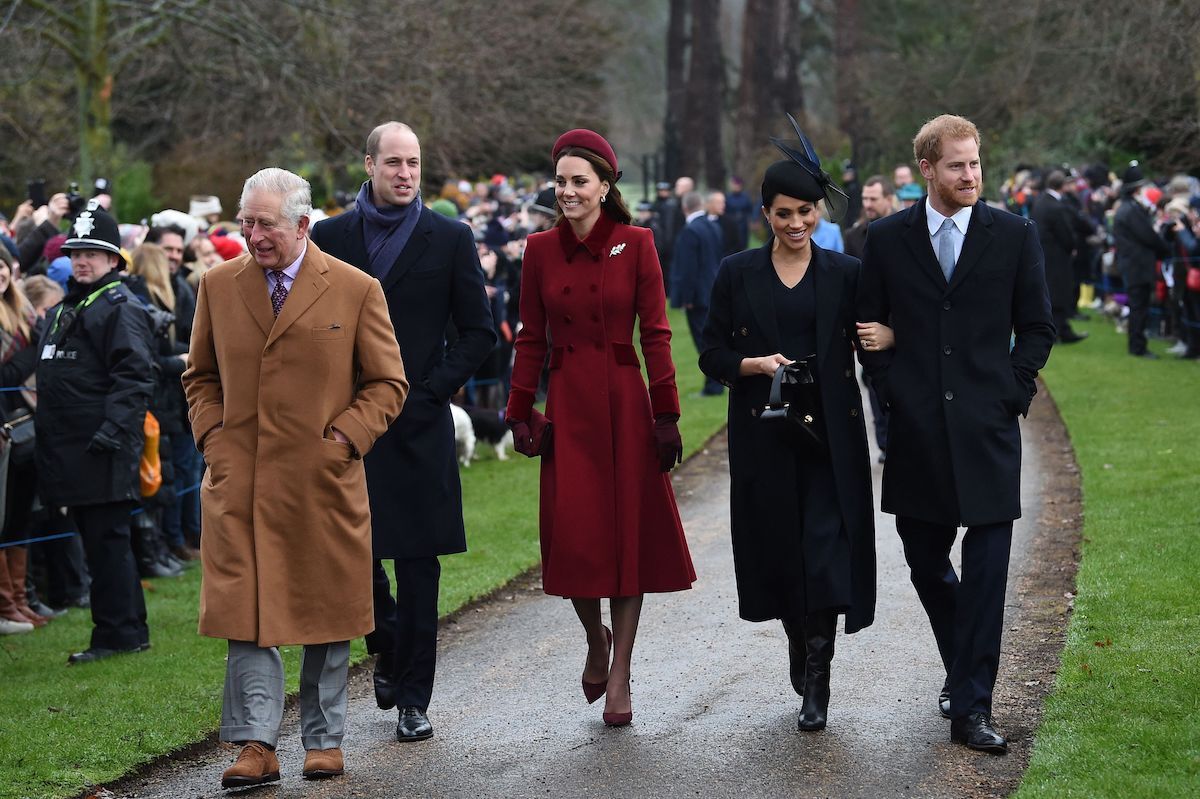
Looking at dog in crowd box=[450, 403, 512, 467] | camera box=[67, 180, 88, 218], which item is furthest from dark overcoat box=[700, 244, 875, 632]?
dog in crowd box=[450, 403, 512, 467]

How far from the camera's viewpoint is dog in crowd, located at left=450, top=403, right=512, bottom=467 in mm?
14703

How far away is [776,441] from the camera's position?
259 inches

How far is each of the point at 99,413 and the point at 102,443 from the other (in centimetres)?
33

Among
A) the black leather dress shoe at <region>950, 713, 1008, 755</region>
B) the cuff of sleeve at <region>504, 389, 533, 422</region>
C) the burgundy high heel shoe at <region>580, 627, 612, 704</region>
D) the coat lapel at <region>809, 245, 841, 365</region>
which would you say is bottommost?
the burgundy high heel shoe at <region>580, 627, 612, 704</region>

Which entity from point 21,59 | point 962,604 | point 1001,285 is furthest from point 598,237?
point 21,59

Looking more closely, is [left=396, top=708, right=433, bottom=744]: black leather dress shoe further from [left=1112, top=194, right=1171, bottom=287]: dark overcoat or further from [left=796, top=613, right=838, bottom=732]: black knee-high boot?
[left=1112, top=194, right=1171, bottom=287]: dark overcoat

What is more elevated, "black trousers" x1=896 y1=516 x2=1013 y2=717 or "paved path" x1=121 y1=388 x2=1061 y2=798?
"black trousers" x1=896 y1=516 x2=1013 y2=717

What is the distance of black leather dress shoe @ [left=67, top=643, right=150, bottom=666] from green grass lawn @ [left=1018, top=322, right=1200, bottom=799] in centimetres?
456

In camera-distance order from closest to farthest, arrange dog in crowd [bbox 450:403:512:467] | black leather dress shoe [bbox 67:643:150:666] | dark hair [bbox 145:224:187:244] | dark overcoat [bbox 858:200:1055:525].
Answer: dark overcoat [bbox 858:200:1055:525], black leather dress shoe [bbox 67:643:150:666], dark hair [bbox 145:224:187:244], dog in crowd [bbox 450:403:512:467]

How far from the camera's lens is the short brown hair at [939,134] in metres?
6.23

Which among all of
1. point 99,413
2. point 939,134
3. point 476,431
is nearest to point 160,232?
point 99,413

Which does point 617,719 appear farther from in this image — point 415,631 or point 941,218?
point 941,218

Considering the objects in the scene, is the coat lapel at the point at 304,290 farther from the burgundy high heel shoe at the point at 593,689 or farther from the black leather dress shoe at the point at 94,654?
the black leather dress shoe at the point at 94,654

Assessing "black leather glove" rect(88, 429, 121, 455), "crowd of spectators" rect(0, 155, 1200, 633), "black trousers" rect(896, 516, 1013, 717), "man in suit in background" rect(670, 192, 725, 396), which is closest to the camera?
"black trousers" rect(896, 516, 1013, 717)
